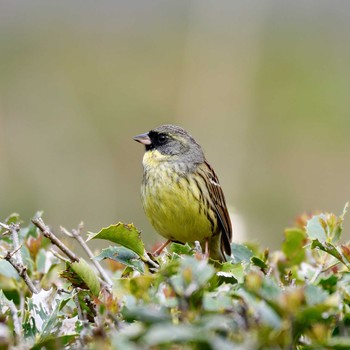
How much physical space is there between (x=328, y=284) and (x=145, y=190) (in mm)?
2476

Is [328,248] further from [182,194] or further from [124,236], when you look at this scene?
[182,194]

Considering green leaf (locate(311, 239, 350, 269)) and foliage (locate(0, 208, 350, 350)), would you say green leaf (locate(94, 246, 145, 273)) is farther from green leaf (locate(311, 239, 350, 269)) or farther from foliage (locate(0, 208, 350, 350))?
green leaf (locate(311, 239, 350, 269))

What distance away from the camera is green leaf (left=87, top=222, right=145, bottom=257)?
7.16ft

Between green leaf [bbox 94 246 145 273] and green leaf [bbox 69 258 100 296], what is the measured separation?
0.49 ft

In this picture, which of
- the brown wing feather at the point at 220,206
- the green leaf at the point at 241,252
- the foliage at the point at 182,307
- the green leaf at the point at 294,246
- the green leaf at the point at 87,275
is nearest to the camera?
the foliage at the point at 182,307

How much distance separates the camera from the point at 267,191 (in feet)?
30.6

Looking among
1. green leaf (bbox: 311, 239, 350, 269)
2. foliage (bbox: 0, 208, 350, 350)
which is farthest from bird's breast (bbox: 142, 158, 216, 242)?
green leaf (bbox: 311, 239, 350, 269)

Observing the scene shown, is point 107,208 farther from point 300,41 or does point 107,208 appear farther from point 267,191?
point 300,41

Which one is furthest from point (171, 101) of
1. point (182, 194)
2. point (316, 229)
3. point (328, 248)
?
point (328, 248)

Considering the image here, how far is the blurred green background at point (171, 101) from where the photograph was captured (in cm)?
834

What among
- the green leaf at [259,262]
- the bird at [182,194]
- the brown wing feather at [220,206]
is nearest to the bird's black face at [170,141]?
the bird at [182,194]

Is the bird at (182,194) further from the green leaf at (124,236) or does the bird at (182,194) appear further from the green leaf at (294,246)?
the green leaf at (124,236)

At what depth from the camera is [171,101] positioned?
494 inches

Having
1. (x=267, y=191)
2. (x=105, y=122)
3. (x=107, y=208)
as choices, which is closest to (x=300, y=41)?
(x=105, y=122)
